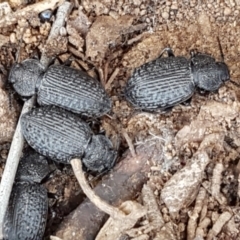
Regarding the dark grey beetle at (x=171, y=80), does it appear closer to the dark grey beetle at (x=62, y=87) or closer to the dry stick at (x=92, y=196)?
the dark grey beetle at (x=62, y=87)

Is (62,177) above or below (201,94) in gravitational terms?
below

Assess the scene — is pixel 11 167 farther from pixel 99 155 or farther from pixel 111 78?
pixel 111 78

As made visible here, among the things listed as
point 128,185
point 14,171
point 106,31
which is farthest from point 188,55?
point 14,171

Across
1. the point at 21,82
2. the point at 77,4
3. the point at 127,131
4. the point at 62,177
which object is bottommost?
the point at 62,177

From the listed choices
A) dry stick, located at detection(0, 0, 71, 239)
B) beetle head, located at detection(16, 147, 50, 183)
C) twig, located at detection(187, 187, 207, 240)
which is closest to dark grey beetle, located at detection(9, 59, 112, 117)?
dry stick, located at detection(0, 0, 71, 239)

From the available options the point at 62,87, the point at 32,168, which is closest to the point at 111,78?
the point at 62,87

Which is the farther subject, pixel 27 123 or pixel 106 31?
pixel 106 31

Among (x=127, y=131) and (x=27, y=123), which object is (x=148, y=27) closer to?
(x=127, y=131)
